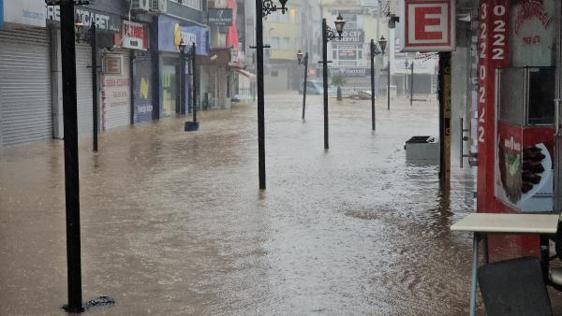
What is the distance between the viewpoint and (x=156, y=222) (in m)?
11.0

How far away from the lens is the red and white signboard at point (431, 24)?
36.8ft

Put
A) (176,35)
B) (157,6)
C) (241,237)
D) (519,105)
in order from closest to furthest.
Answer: (519,105), (241,237), (157,6), (176,35)

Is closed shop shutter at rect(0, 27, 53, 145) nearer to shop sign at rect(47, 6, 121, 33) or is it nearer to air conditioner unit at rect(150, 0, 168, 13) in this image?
shop sign at rect(47, 6, 121, 33)

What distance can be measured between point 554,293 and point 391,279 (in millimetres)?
1413

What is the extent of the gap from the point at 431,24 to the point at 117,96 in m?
23.8

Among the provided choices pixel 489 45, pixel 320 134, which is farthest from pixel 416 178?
pixel 320 134

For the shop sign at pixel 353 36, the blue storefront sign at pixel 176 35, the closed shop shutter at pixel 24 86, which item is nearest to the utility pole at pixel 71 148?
the closed shop shutter at pixel 24 86

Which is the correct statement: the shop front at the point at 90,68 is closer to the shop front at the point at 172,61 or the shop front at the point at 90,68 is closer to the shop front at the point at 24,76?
the shop front at the point at 24,76

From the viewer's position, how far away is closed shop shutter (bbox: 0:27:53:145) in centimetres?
2409

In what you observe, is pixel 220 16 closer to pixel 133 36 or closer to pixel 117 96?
pixel 133 36

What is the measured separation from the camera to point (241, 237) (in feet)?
32.4

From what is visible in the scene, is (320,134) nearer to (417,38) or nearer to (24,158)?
(24,158)

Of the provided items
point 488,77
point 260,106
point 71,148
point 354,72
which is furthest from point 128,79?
point 354,72

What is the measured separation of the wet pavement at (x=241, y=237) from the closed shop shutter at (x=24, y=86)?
4.93 m
